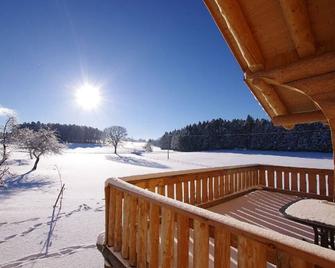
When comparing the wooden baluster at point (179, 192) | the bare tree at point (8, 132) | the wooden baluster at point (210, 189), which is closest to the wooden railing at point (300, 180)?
the wooden baluster at point (210, 189)

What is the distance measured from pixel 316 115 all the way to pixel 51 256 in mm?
6349

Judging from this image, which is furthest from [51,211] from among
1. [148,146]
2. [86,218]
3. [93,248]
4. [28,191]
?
[148,146]

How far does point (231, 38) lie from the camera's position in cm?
369

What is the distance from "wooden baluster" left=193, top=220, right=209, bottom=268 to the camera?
69.4 inches

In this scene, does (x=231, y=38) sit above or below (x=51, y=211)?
above

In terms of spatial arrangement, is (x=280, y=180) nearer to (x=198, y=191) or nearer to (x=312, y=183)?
(x=312, y=183)

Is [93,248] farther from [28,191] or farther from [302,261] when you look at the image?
[28,191]

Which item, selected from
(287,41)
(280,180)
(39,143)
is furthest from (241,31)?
(39,143)

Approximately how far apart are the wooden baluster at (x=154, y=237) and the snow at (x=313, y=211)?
1.58 metres

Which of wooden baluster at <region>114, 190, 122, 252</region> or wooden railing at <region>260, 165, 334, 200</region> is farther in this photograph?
wooden railing at <region>260, 165, 334, 200</region>

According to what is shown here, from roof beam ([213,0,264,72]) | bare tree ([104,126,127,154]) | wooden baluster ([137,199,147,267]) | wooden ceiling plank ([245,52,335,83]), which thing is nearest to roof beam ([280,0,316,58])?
wooden ceiling plank ([245,52,335,83])

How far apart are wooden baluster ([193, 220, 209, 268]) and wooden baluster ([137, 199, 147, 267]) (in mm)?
792

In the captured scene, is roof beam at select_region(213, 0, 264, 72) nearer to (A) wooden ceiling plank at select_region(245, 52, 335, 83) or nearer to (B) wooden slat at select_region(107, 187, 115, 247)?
(A) wooden ceiling plank at select_region(245, 52, 335, 83)

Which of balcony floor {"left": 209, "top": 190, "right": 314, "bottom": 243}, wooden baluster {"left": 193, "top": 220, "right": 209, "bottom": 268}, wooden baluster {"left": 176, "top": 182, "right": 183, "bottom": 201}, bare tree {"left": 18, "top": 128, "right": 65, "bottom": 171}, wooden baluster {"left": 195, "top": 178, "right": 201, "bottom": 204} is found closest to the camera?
wooden baluster {"left": 193, "top": 220, "right": 209, "bottom": 268}
